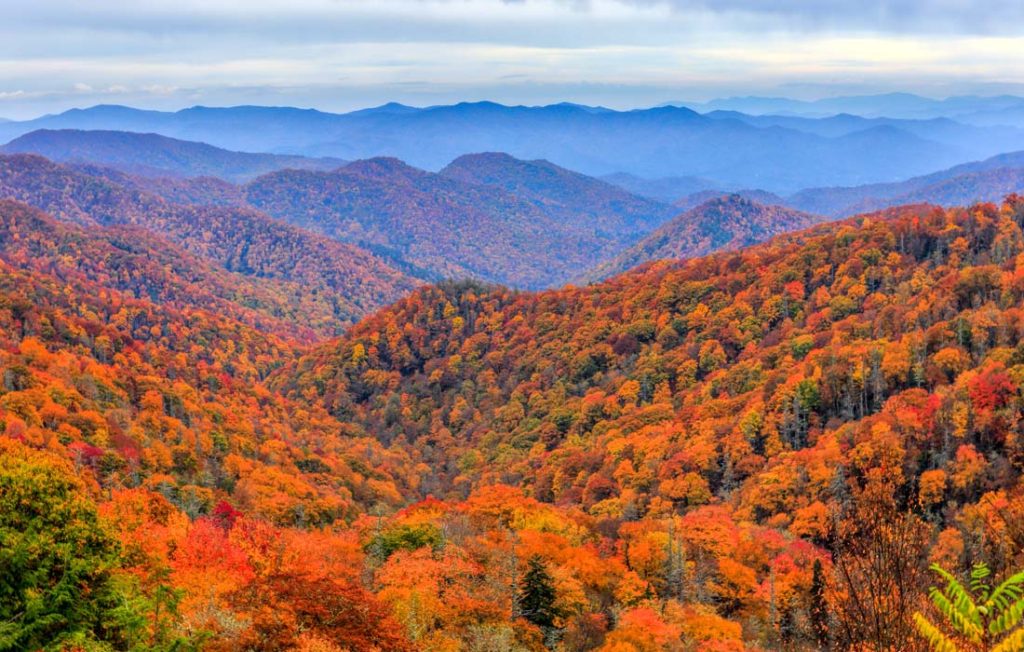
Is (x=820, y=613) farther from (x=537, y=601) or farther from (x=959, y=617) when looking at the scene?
(x=959, y=617)

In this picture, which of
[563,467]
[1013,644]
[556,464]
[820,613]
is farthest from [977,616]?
[556,464]

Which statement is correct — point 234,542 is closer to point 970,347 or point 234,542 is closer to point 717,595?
point 717,595

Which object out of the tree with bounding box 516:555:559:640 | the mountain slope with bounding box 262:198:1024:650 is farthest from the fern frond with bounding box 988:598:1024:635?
the tree with bounding box 516:555:559:640

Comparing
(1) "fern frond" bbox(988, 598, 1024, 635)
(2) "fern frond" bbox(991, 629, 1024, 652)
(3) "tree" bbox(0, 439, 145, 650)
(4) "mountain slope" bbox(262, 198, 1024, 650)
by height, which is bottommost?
(4) "mountain slope" bbox(262, 198, 1024, 650)

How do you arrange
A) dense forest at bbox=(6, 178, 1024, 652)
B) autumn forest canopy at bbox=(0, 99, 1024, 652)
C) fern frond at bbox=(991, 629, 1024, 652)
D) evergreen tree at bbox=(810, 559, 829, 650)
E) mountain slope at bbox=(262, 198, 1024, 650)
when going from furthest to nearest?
1. mountain slope at bbox=(262, 198, 1024, 650)
2. evergreen tree at bbox=(810, 559, 829, 650)
3. dense forest at bbox=(6, 178, 1024, 652)
4. autumn forest canopy at bbox=(0, 99, 1024, 652)
5. fern frond at bbox=(991, 629, 1024, 652)

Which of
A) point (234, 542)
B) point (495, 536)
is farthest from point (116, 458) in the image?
point (495, 536)

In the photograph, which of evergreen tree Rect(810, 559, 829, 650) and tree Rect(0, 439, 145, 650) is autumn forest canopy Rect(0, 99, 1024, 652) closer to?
tree Rect(0, 439, 145, 650)
